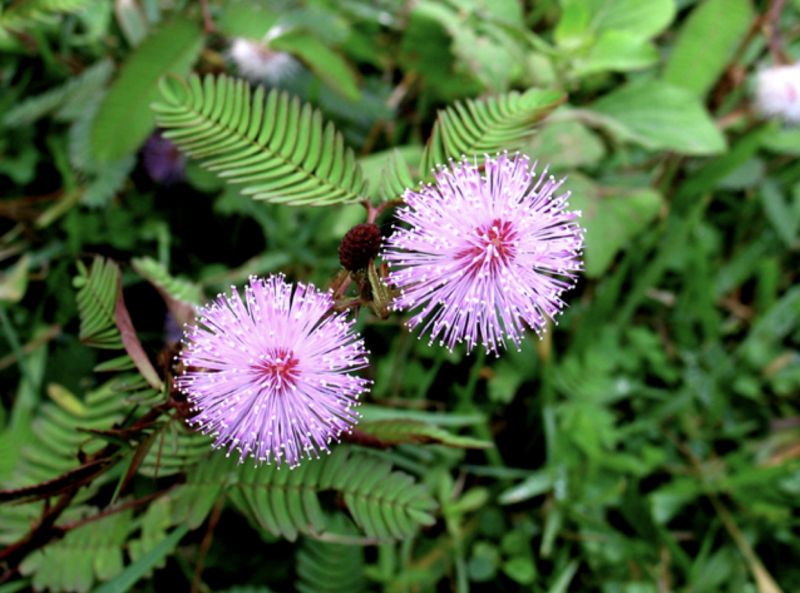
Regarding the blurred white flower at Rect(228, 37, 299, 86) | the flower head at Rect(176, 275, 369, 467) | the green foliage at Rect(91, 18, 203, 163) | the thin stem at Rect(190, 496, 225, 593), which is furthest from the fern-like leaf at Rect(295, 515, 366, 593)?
the blurred white flower at Rect(228, 37, 299, 86)

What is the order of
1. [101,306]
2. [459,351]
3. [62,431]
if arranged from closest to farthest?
[101,306], [62,431], [459,351]

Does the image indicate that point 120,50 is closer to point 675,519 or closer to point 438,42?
point 438,42

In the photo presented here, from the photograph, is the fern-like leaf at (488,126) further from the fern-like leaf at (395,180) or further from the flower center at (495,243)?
the flower center at (495,243)

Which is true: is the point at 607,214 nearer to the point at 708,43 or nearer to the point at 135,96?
the point at 708,43

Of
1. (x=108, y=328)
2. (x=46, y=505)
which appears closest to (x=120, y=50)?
(x=108, y=328)

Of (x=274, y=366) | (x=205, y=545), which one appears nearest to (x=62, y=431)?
Answer: (x=205, y=545)

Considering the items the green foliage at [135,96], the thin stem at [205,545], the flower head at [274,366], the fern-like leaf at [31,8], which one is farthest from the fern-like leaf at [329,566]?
the fern-like leaf at [31,8]
